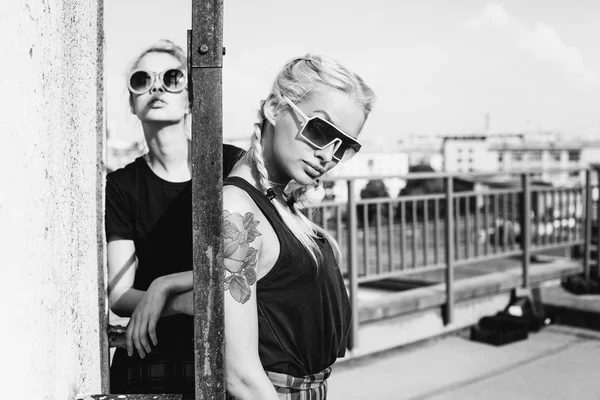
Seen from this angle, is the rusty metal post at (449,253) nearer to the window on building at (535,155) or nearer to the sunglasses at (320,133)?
the sunglasses at (320,133)

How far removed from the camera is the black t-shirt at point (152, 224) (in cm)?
207

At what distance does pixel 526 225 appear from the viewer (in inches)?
272

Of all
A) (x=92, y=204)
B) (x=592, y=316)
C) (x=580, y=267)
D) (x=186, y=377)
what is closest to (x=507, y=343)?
(x=592, y=316)

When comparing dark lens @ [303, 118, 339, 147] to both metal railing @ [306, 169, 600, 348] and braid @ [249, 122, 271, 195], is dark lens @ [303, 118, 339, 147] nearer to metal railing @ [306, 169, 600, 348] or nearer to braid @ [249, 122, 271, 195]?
braid @ [249, 122, 271, 195]

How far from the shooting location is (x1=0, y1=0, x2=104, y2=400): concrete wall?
1069 mm

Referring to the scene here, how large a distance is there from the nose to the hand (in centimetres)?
53

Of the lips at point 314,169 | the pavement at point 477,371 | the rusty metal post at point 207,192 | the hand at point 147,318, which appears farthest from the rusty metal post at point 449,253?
the rusty metal post at point 207,192

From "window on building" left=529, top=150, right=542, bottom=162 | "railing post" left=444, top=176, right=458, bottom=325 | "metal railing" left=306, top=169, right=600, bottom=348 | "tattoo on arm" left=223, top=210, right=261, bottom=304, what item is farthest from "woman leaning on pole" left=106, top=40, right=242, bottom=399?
"window on building" left=529, top=150, right=542, bottom=162

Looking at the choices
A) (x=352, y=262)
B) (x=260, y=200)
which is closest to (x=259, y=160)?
(x=260, y=200)

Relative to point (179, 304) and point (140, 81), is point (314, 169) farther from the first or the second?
point (140, 81)

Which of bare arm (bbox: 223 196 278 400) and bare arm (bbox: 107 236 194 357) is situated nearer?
bare arm (bbox: 223 196 278 400)

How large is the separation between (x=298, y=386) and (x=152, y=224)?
0.73 meters

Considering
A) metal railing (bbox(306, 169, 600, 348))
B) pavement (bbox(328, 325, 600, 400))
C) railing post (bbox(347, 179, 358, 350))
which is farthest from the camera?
metal railing (bbox(306, 169, 600, 348))

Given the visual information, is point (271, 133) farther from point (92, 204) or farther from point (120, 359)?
point (120, 359)
